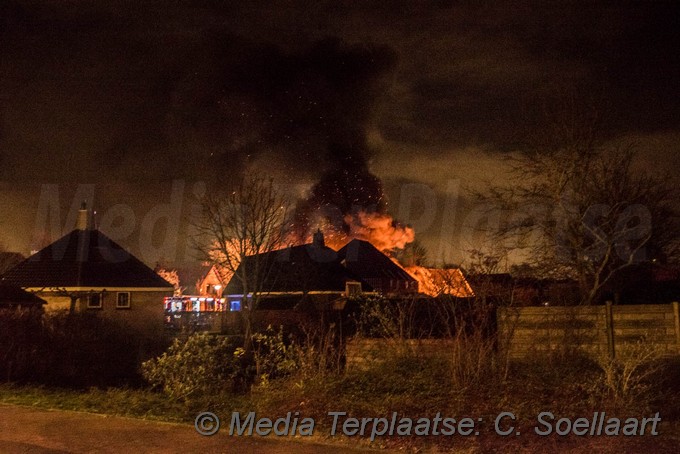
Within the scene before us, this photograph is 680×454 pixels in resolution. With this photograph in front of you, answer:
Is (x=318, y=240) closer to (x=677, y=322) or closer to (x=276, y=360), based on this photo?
(x=276, y=360)

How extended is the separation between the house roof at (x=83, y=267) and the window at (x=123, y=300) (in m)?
0.51

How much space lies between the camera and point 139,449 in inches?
319

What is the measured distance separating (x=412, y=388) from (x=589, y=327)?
4505mm

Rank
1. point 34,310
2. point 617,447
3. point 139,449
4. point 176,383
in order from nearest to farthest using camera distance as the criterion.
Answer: point 617,447 → point 139,449 → point 176,383 → point 34,310

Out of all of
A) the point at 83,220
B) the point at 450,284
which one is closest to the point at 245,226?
the point at 450,284

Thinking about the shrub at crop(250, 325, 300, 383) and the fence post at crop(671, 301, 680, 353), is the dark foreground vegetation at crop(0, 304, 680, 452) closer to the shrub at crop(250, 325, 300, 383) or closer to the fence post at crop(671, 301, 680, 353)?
the shrub at crop(250, 325, 300, 383)

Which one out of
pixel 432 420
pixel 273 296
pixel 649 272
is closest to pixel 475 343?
pixel 432 420

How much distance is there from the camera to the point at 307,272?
3612cm

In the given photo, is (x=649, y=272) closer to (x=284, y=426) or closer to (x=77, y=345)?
(x=284, y=426)

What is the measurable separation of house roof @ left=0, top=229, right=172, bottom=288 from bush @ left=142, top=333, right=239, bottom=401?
26.3 meters

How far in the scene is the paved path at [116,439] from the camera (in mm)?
8023

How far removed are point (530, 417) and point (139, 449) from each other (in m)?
4.75

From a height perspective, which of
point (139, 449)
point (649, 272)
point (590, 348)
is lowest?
point (139, 449)

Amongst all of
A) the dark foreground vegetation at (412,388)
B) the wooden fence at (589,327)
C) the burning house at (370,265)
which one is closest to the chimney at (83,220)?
the burning house at (370,265)
